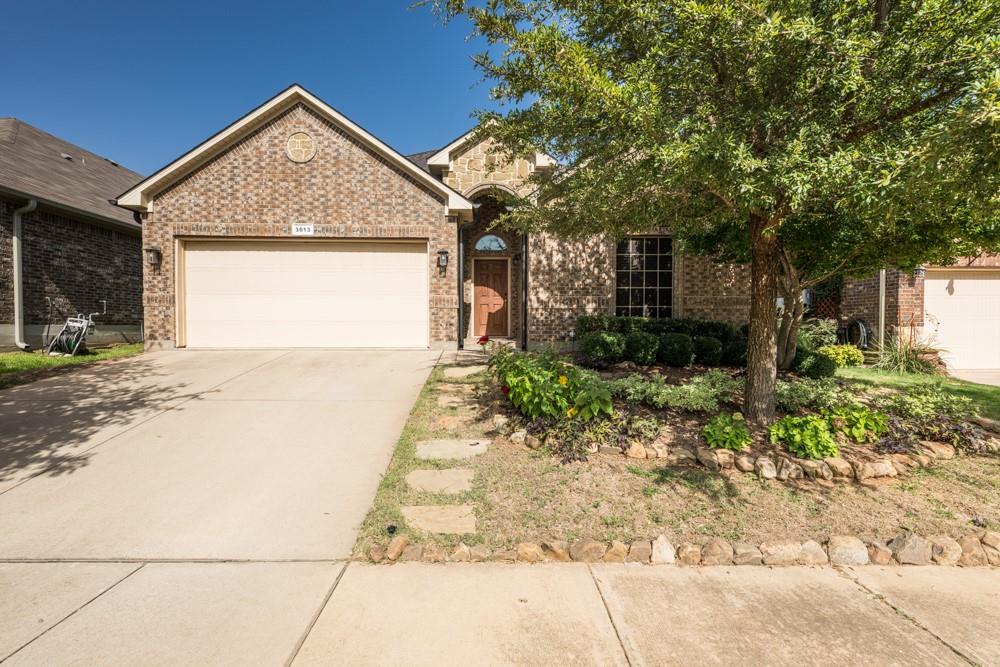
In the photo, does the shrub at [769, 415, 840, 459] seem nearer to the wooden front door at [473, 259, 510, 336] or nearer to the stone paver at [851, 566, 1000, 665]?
the stone paver at [851, 566, 1000, 665]

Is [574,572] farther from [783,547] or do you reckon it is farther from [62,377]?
[62,377]

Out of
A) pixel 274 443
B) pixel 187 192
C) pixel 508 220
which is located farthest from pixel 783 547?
pixel 187 192

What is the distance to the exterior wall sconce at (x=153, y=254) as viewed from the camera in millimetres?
9555

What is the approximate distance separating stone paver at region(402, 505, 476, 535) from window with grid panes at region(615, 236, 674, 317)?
8.31 metres

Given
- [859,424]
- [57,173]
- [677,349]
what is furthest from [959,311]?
[57,173]

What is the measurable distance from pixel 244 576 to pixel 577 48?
14.0ft

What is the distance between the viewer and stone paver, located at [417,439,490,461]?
414 cm

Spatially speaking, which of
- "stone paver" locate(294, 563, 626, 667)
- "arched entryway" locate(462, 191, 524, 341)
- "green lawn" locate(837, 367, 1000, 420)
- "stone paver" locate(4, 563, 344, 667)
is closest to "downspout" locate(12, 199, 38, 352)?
"arched entryway" locate(462, 191, 524, 341)

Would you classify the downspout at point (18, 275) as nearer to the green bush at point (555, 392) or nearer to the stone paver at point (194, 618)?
the stone paver at point (194, 618)

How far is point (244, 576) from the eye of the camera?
2562 millimetres

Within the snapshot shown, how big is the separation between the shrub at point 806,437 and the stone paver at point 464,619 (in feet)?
8.63

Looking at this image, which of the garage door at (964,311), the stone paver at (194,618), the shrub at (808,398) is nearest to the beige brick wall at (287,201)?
the shrub at (808,398)

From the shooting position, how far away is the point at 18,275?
10070 millimetres

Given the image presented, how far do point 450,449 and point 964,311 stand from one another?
12.3 meters
